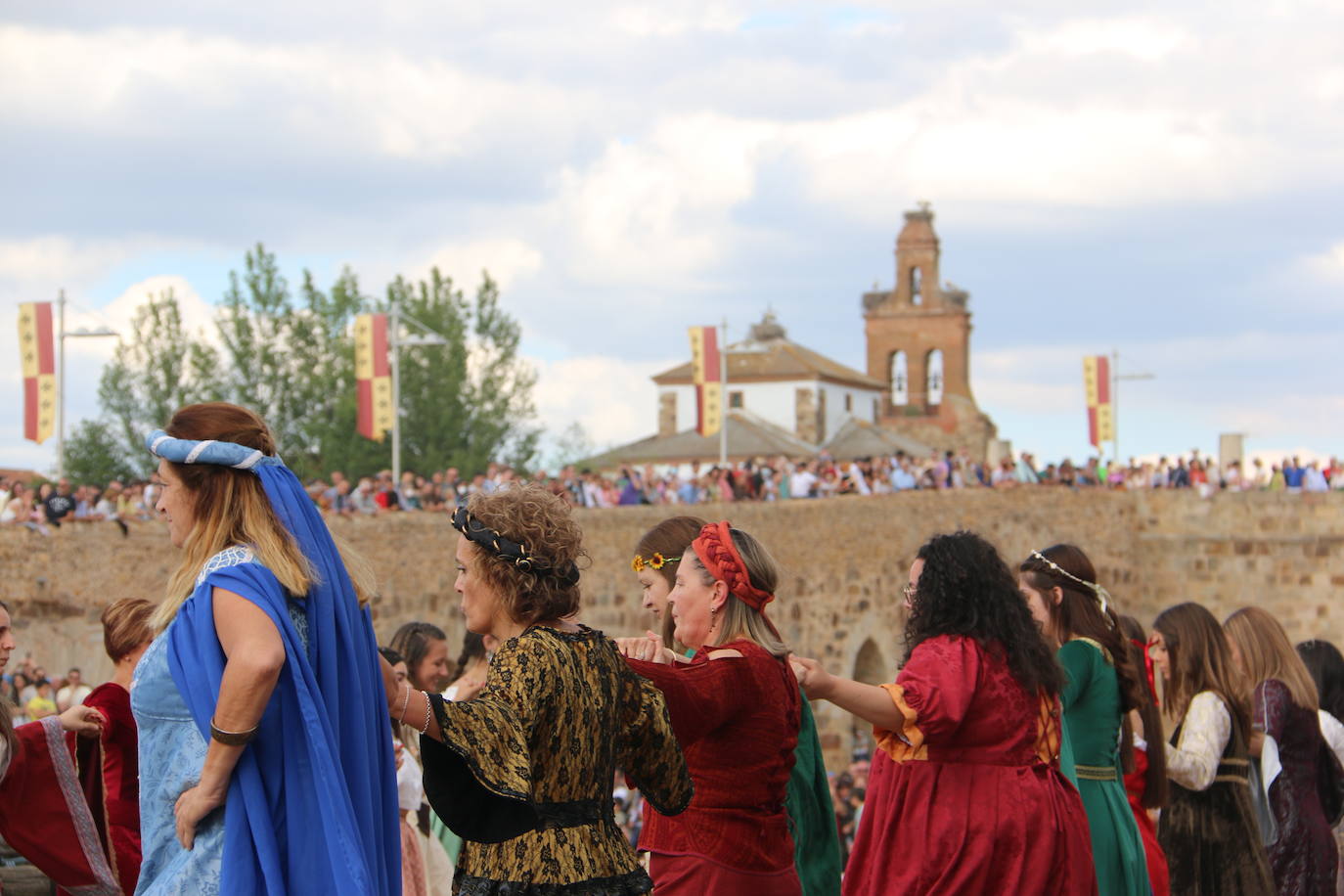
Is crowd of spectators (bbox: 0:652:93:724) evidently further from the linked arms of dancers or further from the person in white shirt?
the linked arms of dancers

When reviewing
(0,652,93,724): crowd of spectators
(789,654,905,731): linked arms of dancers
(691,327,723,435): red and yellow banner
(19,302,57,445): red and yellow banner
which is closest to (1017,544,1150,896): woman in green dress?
(789,654,905,731): linked arms of dancers

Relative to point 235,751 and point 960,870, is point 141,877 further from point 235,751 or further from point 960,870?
point 960,870

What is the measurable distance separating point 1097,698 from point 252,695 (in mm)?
3197

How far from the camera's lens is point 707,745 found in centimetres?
446

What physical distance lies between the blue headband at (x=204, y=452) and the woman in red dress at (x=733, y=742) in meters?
1.18

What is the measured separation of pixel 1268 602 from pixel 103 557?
19831 mm

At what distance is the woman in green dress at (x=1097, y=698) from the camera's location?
5605 mm

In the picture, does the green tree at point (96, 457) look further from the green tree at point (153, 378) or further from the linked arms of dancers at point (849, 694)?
the linked arms of dancers at point (849, 694)

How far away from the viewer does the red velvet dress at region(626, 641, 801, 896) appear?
4371 mm

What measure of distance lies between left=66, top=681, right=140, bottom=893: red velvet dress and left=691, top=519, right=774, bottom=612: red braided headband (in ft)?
5.69

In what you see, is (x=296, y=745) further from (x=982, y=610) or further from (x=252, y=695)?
(x=982, y=610)

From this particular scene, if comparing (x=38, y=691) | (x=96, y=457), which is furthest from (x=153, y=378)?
(x=38, y=691)

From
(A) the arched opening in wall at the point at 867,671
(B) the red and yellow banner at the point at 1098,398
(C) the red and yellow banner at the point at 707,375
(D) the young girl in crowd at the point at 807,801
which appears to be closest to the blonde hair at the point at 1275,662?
(D) the young girl in crowd at the point at 807,801

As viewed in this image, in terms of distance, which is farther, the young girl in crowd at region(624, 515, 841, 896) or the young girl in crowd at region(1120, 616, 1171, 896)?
the young girl in crowd at region(1120, 616, 1171, 896)
